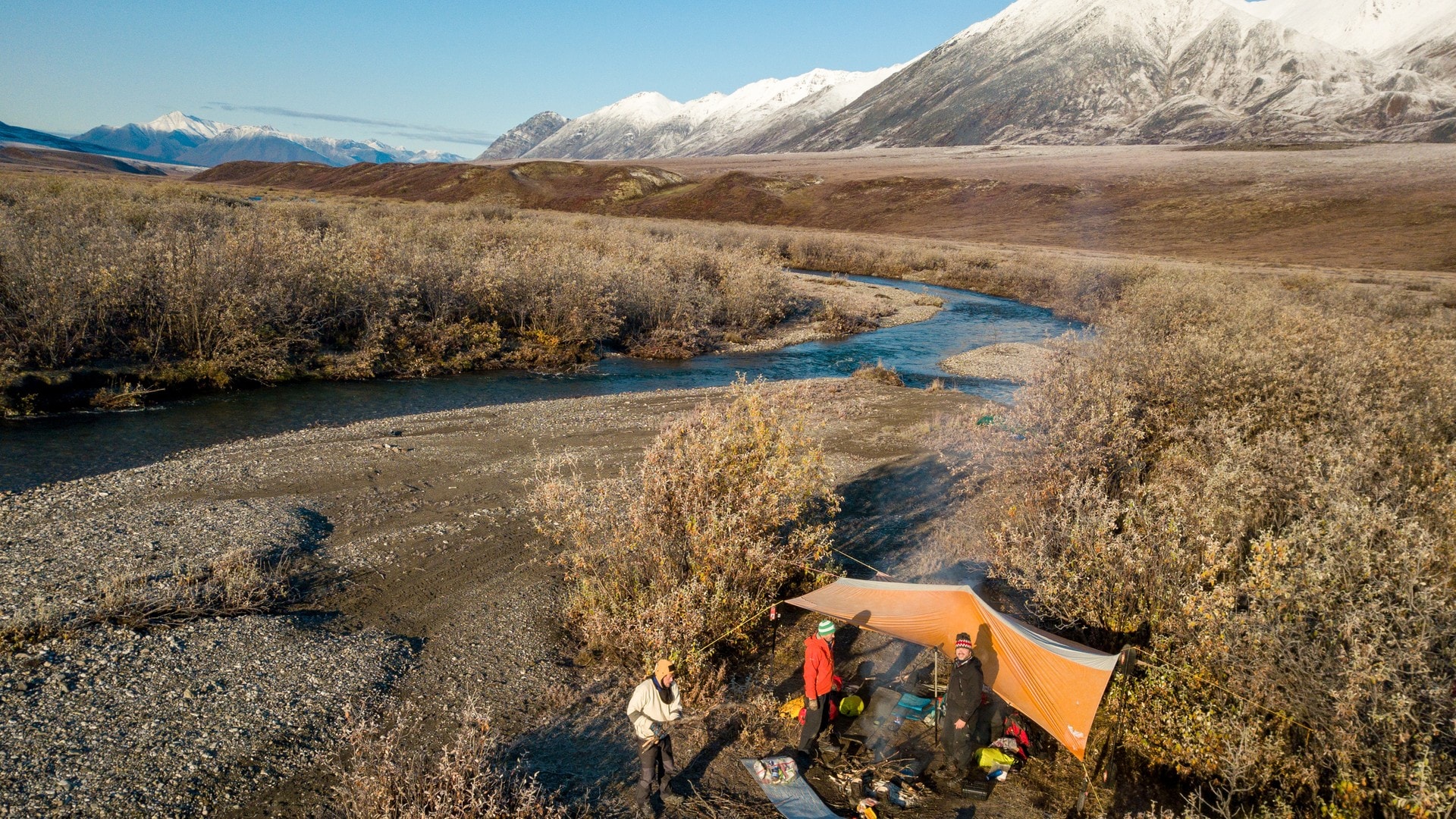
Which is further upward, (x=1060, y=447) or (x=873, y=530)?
(x=1060, y=447)

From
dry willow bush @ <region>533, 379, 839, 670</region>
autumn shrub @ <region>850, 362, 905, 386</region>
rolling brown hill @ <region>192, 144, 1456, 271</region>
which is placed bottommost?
autumn shrub @ <region>850, 362, 905, 386</region>

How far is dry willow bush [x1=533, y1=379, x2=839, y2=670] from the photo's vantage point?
1040 cm

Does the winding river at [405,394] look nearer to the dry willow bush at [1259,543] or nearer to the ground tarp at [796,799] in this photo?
the dry willow bush at [1259,543]

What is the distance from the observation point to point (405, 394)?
2608 cm

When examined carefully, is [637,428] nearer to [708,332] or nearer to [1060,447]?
[1060,447]

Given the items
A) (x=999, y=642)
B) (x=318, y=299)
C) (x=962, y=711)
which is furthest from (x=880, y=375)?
(x=318, y=299)

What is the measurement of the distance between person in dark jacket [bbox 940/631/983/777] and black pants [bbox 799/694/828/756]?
1517 mm

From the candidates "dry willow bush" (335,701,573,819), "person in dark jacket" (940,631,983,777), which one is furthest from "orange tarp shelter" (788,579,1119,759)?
"dry willow bush" (335,701,573,819)

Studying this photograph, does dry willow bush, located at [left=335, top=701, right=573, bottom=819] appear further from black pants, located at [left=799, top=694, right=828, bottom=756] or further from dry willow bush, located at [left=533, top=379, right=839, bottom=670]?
black pants, located at [left=799, top=694, right=828, bottom=756]

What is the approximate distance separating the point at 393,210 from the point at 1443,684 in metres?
69.1

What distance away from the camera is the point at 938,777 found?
8.91 meters

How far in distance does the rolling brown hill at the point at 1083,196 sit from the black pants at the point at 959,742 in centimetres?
7390

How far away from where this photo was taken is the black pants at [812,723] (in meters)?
9.12

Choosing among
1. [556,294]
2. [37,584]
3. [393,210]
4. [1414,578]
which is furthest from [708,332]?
[393,210]
